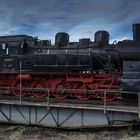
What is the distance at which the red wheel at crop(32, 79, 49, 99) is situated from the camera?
21.0 metres

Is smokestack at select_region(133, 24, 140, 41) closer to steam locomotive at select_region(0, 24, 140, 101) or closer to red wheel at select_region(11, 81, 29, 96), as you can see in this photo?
steam locomotive at select_region(0, 24, 140, 101)

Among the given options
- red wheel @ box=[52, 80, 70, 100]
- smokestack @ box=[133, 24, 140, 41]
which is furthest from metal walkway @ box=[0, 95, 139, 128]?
smokestack @ box=[133, 24, 140, 41]

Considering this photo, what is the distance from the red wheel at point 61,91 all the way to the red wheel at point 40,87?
23.9 inches

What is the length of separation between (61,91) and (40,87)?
1.59 metres

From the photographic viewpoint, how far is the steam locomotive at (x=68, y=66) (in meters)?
18.5

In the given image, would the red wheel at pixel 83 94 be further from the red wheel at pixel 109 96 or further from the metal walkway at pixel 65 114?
the metal walkway at pixel 65 114

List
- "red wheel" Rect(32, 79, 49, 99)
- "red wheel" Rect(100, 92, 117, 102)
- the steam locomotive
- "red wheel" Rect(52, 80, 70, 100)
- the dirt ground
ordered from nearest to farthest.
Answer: the dirt ground < the steam locomotive < "red wheel" Rect(100, 92, 117, 102) < "red wheel" Rect(52, 80, 70, 100) < "red wheel" Rect(32, 79, 49, 99)

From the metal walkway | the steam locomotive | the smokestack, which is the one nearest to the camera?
the metal walkway

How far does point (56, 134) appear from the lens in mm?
18891

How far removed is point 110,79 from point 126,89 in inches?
62.9

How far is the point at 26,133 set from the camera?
19094mm

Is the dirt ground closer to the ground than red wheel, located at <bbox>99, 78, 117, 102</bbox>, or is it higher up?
closer to the ground

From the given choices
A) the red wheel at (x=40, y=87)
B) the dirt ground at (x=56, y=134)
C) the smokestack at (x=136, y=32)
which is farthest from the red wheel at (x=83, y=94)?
the smokestack at (x=136, y=32)

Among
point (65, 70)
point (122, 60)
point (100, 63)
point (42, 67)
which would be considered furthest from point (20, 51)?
point (122, 60)
